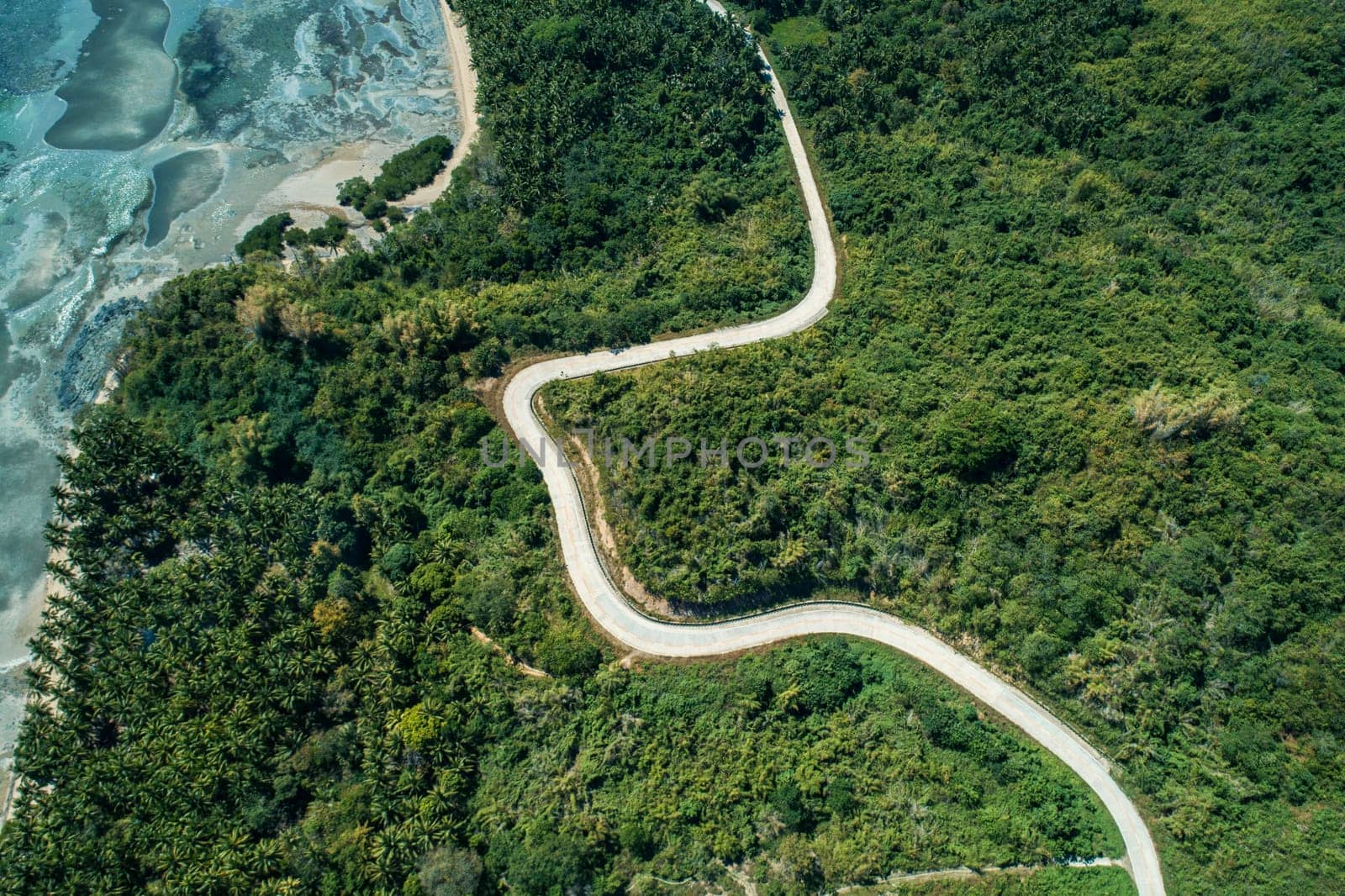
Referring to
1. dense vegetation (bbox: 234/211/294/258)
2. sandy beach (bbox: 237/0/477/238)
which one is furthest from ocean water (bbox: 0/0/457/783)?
dense vegetation (bbox: 234/211/294/258)

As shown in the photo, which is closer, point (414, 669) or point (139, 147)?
point (414, 669)

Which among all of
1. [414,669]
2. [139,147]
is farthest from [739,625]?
[139,147]

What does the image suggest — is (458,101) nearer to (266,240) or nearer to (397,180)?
(397,180)

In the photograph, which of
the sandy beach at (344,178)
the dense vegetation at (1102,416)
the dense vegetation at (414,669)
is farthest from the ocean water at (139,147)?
the dense vegetation at (1102,416)

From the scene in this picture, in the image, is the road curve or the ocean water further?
the ocean water

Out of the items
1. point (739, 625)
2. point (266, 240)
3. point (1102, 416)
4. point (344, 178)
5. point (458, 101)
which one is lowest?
point (739, 625)

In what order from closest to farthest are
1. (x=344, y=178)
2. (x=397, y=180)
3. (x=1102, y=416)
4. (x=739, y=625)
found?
(x=739, y=625) → (x=1102, y=416) → (x=397, y=180) → (x=344, y=178)

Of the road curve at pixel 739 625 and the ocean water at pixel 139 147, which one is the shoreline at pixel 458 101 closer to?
the ocean water at pixel 139 147

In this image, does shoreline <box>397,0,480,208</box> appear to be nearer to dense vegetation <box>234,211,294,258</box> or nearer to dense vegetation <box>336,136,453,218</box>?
dense vegetation <box>336,136,453,218</box>
